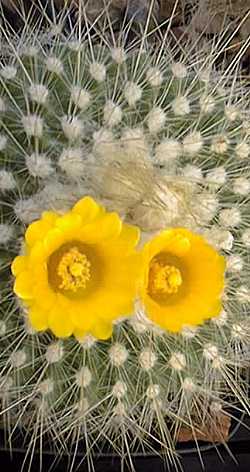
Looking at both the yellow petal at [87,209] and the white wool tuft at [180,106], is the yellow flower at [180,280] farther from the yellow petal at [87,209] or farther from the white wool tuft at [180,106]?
the white wool tuft at [180,106]

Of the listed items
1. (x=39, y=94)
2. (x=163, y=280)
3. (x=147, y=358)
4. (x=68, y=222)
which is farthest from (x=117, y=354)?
(x=39, y=94)

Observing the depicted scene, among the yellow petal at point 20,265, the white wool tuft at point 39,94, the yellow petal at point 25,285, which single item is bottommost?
the yellow petal at point 25,285

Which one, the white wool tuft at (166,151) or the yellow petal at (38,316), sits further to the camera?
the white wool tuft at (166,151)

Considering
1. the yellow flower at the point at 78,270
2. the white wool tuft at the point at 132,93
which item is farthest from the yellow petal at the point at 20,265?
the white wool tuft at the point at 132,93

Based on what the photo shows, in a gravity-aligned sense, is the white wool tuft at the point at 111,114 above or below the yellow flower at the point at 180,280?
above

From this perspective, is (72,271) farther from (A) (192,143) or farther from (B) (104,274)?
(A) (192,143)

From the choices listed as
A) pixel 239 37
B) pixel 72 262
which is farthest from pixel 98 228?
pixel 239 37

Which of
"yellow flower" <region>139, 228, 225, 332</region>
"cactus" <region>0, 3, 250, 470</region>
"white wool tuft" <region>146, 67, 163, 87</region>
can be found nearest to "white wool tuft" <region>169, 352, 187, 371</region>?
"cactus" <region>0, 3, 250, 470</region>

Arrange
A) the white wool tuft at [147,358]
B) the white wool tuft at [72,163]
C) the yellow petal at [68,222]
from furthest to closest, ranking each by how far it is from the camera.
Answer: the white wool tuft at [147,358], the white wool tuft at [72,163], the yellow petal at [68,222]
